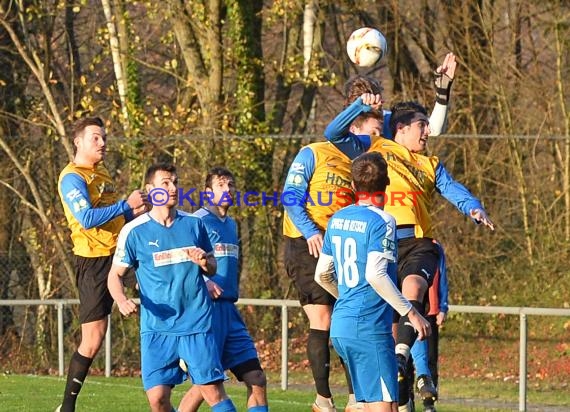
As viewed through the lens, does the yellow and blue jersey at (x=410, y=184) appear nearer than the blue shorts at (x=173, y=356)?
No

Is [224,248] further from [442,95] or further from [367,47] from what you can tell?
[442,95]

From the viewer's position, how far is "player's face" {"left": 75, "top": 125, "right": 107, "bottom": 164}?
29.0 ft

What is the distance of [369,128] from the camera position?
8617mm

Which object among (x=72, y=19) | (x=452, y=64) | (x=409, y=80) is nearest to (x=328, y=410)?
(x=452, y=64)

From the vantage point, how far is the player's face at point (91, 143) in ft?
29.0

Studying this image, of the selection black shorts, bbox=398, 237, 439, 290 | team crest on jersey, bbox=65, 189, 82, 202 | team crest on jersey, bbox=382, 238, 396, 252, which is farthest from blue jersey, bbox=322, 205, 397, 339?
team crest on jersey, bbox=65, 189, 82, 202

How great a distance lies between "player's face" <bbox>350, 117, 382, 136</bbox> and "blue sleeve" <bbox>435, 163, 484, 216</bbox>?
493 mm

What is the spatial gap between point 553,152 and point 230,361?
8029 mm

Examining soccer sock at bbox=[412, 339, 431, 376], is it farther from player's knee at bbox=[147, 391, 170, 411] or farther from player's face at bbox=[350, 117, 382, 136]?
player's knee at bbox=[147, 391, 170, 411]

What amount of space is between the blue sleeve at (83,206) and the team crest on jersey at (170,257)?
977mm

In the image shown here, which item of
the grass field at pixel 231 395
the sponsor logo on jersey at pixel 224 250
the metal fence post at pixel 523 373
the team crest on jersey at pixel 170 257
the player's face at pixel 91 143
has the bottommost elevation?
the grass field at pixel 231 395

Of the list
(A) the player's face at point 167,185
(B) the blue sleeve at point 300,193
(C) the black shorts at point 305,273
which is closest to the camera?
(A) the player's face at point 167,185

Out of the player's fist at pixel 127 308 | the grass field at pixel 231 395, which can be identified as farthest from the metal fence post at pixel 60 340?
the player's fist at pixel 127 308

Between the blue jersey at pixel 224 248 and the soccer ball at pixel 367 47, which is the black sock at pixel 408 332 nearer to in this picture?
the blue jersey at pixel 224 248
